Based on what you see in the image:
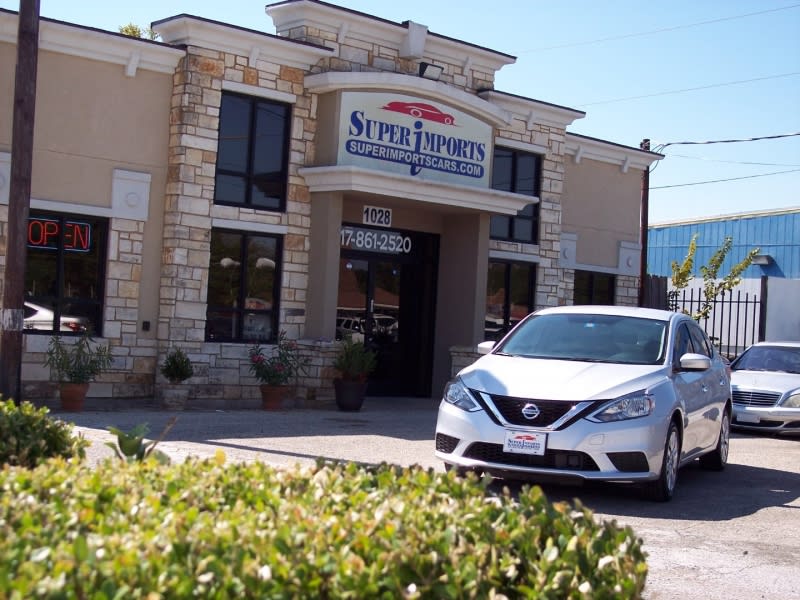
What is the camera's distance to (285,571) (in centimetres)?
319

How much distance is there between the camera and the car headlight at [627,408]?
29.3 ft

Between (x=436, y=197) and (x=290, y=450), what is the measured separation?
23.7 ft

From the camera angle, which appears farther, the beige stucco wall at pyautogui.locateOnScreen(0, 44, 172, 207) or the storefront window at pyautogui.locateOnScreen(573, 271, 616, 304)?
the storefront window at pyautogui.locateOnScreen(573, 271, 616, 304)

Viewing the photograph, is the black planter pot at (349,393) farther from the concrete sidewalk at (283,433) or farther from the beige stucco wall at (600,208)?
the beige stucco wall at (600,208)

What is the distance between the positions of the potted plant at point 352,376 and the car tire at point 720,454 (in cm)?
606

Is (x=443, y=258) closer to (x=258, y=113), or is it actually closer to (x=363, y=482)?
(x=258, y=113)

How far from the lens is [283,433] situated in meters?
13.1

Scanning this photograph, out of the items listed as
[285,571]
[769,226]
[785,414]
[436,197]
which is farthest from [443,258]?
[769,226]

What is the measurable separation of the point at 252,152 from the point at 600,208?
942 cm

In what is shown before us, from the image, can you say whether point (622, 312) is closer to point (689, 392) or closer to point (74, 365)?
point (689, 392)

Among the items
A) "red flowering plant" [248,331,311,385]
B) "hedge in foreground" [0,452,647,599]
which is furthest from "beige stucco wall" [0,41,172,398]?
"hedge in foreground" [0,452,647,599]

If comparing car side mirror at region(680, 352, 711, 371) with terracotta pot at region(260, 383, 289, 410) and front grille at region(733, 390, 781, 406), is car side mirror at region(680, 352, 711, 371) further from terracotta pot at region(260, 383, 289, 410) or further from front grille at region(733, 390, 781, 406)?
terracotta pot at region(260, 383, 289, 410)

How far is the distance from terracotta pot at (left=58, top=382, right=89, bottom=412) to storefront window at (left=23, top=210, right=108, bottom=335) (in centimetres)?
118

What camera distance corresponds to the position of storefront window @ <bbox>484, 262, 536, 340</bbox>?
20312 millimetres
